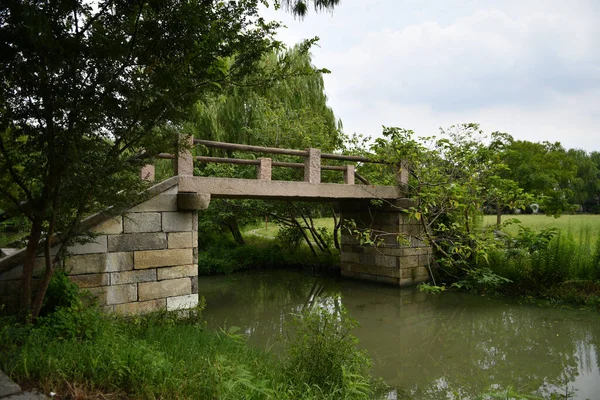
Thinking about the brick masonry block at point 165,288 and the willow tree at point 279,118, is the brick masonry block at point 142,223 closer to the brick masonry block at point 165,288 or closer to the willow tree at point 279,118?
the brick masonry block at point 165,288

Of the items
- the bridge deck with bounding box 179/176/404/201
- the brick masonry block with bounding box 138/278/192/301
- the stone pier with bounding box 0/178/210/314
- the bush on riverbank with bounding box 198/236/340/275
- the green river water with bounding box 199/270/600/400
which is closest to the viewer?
the green river water with bounding box 199/270/600/400

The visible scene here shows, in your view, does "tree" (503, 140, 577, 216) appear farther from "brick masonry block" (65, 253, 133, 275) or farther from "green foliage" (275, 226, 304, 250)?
"brick masonry block" (65, 253, 133, 275)

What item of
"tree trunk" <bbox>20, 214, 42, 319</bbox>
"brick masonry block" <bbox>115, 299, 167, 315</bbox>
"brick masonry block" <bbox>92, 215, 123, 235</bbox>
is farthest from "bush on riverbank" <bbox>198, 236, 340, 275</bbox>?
"tree trunk" <bbox>20, 214, 42, 319</bbox>

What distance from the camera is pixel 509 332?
6852mm

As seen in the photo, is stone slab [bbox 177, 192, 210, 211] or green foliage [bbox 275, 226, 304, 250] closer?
stone slab [bbox 177, 192, 210, 211]

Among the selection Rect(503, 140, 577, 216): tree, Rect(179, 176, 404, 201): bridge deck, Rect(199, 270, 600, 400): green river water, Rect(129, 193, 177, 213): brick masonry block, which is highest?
Rect(503, 140, 577, 216): tree

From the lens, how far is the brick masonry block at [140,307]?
588 cm

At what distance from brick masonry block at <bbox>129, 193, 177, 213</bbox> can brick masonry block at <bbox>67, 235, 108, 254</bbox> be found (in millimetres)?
571

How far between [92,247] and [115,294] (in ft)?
2.29

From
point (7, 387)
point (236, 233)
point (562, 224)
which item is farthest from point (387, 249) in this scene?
point (562, 224)

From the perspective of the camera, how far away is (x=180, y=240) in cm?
654

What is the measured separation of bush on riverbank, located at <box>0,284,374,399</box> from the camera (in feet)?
9.35

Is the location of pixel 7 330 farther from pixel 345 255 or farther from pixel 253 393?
pixel 345 255

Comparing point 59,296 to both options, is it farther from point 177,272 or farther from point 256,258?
point 256,258
